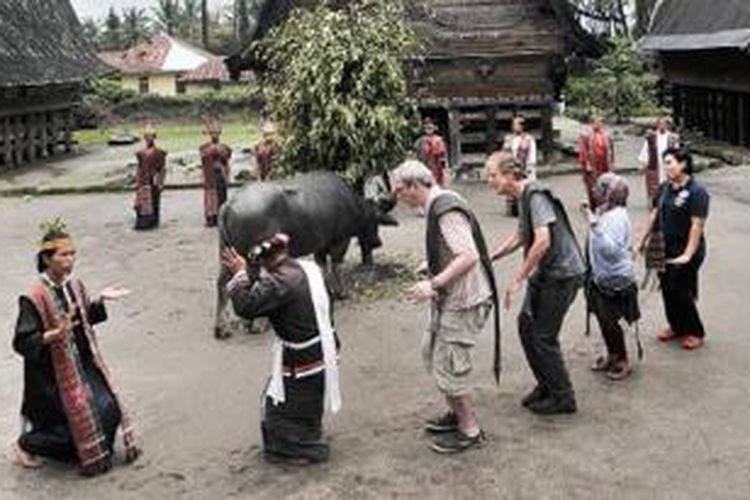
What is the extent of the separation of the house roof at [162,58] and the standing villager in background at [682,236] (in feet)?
227

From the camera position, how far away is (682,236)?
8781mm

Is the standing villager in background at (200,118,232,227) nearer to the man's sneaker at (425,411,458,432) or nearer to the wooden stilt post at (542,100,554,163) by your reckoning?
the wooden stilt post at (542,100,554,163)

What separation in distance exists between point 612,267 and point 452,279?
1972mm

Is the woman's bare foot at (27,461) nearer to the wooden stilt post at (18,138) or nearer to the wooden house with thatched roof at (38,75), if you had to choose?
the wooden house with thatched roof at (38,75)

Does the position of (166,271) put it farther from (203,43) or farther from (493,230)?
(203,43)

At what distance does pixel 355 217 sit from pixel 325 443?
16.4 ft

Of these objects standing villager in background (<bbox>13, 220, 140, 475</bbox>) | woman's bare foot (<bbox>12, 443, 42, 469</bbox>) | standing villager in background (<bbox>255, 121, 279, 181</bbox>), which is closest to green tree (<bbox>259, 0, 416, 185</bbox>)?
standing villager in background (<bbox>255, 121, 279, 181</bbox>)

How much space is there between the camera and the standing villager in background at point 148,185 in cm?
1744

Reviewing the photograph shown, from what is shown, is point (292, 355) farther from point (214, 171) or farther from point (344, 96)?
point (214, 171)

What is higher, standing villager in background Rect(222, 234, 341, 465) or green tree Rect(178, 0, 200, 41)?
green tree Rect(178, 0, 200, 41)

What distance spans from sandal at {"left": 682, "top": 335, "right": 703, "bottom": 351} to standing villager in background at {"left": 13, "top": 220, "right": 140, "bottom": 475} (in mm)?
4549

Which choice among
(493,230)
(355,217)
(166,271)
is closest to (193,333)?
(355,217)

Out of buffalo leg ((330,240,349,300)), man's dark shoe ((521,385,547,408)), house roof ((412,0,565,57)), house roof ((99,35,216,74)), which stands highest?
house roof ((99,35,216,74))

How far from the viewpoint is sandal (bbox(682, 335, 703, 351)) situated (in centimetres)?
895
